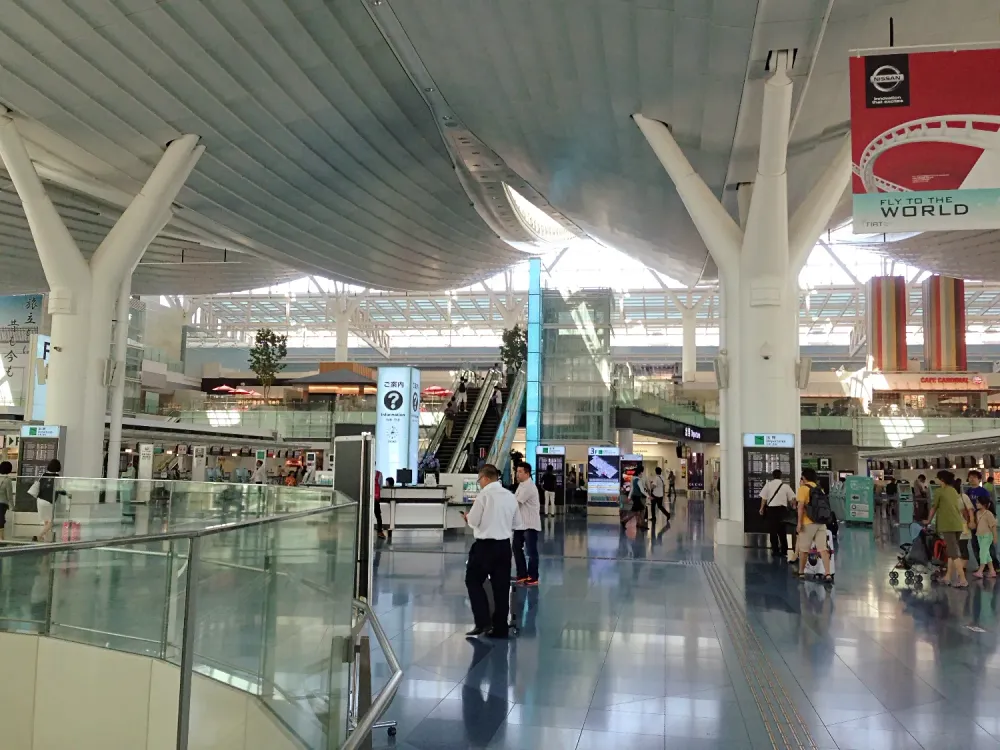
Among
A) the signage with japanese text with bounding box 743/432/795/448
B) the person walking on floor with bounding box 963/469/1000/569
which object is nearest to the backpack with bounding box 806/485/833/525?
the person walking on floor with bounding box 963/469/1000/569

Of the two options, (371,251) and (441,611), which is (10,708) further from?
(371,251)

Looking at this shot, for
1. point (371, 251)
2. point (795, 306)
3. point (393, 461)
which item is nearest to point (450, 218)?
point (371, 251)

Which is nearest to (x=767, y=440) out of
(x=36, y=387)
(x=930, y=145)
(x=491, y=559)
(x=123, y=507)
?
(x=930, y=145)

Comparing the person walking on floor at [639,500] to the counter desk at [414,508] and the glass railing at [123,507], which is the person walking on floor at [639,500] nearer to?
the counter desk at [414,508]

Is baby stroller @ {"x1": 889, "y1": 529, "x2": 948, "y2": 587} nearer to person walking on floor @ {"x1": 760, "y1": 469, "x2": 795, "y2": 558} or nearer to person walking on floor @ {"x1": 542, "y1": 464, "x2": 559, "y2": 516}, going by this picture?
person walking on floor @ {"x1": 760, "y1": 469, "x2": 795, "y2": 558}

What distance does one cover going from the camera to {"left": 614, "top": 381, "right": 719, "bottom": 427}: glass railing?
28905 millimetres

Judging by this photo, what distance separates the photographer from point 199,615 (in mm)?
2434

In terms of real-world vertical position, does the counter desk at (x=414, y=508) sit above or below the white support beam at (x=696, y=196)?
below

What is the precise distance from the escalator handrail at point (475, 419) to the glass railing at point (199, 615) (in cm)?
2064

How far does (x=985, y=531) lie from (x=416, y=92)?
38.2 feet

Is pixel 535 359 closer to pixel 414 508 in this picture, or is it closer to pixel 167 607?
pixel 414 508

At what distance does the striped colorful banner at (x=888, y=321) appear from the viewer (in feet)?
139

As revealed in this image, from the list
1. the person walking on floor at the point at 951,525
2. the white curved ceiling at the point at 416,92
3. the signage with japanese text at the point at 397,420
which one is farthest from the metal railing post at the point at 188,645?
the signage with japanese text at the point at 397,420

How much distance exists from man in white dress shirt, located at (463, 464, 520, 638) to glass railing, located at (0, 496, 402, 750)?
3.21 meters
